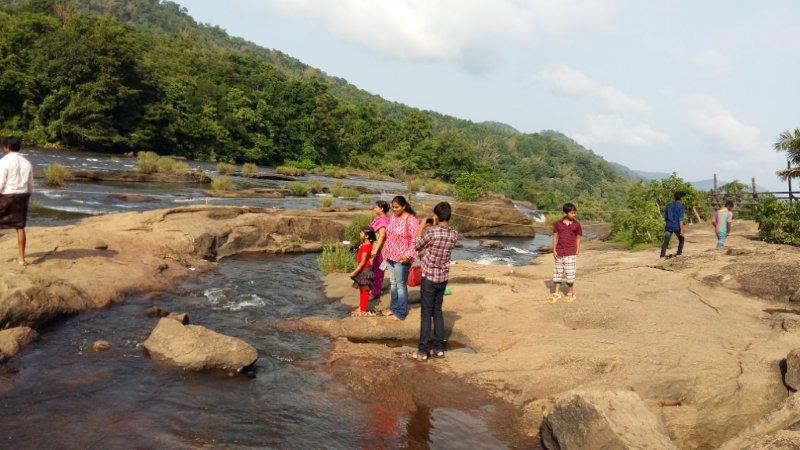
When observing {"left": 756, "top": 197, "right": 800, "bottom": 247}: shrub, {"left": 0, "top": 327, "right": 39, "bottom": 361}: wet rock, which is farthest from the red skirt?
{"left": 756, "top": 197, "right": 800, "bottom": 247}: shrub

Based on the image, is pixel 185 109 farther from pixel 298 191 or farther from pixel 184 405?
pixel 184 405

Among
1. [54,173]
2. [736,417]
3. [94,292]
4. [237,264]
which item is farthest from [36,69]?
[736,417]

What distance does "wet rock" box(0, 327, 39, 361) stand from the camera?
579 centimetres

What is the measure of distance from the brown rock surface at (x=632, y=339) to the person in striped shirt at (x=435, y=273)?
308 millimetres

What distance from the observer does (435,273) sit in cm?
659

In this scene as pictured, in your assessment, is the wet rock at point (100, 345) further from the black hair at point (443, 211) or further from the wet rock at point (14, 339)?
the black hair at point (443, 211)

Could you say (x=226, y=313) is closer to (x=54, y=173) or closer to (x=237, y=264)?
(x=237, y=264)

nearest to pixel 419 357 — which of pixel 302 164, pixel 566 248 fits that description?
pixel 566 248

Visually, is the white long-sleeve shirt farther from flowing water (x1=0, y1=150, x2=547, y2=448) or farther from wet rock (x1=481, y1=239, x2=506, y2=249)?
wet rock (x1=481, y1=239, x2=506, y2=249)

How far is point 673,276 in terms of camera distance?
10781 millimetres

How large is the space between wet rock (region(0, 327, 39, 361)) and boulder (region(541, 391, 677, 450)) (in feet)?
19.3

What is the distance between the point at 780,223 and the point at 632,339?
1284cm

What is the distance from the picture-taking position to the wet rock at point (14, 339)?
5.79 metres

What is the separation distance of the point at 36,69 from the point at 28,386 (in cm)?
4283
